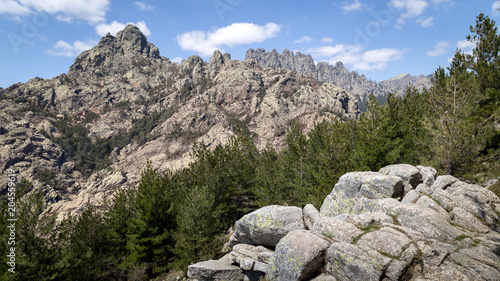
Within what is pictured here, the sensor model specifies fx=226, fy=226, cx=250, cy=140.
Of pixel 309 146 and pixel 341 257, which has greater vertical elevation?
pixel 309 146

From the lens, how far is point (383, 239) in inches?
415

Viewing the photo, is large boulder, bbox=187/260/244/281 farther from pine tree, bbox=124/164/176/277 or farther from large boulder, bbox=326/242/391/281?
pine tree, bbox=124/164/176/277

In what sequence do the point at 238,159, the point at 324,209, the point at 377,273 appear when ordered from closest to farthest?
the point at 377,273 → the point at 324,209 → the point at 238,159

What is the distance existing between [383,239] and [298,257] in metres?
4.03

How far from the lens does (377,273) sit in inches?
370

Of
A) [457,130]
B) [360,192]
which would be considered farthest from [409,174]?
[457,130]

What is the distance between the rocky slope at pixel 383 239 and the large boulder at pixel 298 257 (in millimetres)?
42

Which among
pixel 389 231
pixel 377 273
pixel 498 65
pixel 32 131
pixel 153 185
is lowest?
pixel 377 273

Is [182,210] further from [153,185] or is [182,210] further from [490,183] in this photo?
[490,183]

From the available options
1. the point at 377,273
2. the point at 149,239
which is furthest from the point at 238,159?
the point at 377,273

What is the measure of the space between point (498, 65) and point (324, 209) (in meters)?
25.5

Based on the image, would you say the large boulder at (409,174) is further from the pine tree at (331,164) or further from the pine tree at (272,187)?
the pine tree at (272,187)

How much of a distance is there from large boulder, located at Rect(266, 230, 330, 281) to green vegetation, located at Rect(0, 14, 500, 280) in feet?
12.2

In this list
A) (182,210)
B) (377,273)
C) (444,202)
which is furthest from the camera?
(182,210)
